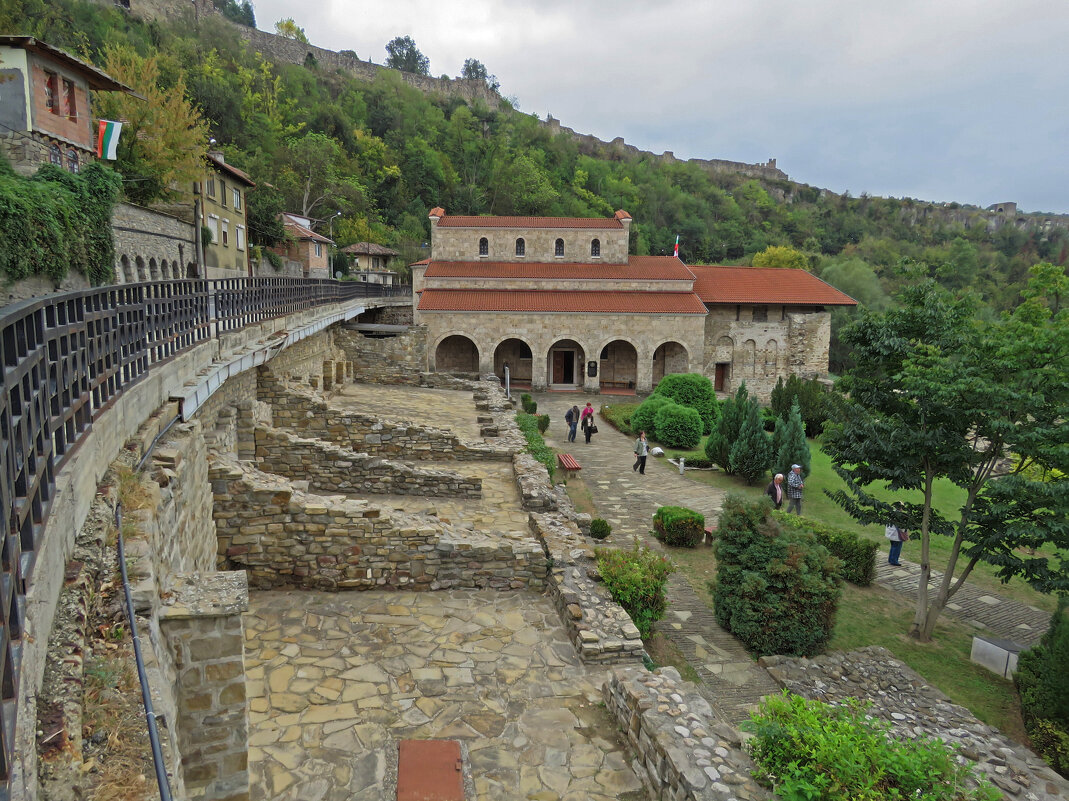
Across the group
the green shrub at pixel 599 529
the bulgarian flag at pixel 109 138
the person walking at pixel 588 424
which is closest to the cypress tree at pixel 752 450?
the person walking at pixel 588 424

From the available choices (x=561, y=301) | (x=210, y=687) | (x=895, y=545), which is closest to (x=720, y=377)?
(x=561, y=301)

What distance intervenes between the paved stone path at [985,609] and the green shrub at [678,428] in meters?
9.14

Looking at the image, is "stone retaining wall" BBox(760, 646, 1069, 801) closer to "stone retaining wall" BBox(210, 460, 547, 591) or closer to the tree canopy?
"stone retaining wall" BBox(210, 460, 547, 591)

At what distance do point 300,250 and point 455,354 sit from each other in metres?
14.7

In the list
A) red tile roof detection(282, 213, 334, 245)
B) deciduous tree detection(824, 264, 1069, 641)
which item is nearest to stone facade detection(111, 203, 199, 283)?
red tile roof detection(282, 213, 334, 245)

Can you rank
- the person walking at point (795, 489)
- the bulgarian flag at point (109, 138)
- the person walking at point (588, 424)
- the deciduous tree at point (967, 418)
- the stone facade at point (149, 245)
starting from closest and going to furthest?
1. the deciduous tree at point (967, 418)
2. the person walking at point (795, 489)
3. the bulgarian flag at point (109, 138)
4. the stone facade at point (149, 245)
5. the person walking at point (588, 424)

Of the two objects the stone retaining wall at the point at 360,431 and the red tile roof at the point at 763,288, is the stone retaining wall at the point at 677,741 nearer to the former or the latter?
the stone retaining wall at the point at 360,431

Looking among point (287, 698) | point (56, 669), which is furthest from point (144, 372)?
point (56, 669)

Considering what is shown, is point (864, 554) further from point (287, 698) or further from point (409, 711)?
point (287, 698)

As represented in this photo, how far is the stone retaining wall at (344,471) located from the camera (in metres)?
10.9

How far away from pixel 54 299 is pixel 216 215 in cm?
2936

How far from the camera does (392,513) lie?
28.1 ft

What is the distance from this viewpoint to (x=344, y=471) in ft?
37.1

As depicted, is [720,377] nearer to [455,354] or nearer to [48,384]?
[455,354]
